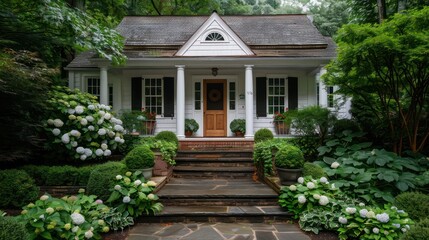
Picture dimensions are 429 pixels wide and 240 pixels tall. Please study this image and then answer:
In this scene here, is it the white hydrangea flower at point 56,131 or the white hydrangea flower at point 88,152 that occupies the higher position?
the white hydrangea flower at point 56,131

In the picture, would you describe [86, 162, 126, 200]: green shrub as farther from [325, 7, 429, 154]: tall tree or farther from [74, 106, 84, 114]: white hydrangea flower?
[325, 7, 429, 154]: tall tree

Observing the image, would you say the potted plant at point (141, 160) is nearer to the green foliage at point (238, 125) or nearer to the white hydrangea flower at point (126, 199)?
the white hydrangea flower at point (126, 199)

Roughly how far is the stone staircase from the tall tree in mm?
3186

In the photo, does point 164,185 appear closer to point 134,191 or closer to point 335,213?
point 134,191

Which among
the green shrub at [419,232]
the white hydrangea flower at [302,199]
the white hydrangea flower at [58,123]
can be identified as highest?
the white hydrangea flower at [58,123]

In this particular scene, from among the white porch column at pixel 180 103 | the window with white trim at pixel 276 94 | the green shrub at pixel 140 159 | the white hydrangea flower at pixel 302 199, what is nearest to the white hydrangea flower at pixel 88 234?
the green shrub at pixel 140 159

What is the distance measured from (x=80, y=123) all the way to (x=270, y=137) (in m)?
5.23

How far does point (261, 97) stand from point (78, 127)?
22.2 feet

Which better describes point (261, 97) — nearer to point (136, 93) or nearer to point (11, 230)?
point (136, 93)

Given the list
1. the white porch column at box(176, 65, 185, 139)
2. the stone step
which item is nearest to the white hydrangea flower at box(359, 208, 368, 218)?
the stone step

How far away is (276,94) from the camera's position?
11070mm

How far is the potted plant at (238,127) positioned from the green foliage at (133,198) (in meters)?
6.22

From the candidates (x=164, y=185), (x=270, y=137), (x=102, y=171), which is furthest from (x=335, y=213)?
(x=270, y=137)

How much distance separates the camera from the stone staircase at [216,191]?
4.71 m
